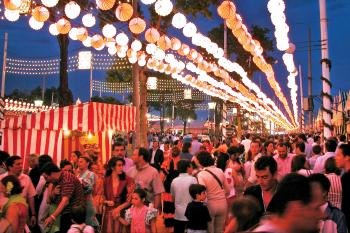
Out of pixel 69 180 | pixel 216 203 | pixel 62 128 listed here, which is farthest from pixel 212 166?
pixel 62 128

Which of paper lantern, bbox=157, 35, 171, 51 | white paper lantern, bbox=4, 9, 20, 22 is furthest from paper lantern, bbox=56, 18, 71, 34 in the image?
paper lantern, bbox=157, 35, 171, 51

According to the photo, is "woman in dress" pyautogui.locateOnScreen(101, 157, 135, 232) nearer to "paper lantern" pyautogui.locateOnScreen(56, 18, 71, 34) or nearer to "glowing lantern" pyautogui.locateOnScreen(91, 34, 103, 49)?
"paper lantern" pyautogui.locateOnScreen(56, 18, 71, 34)

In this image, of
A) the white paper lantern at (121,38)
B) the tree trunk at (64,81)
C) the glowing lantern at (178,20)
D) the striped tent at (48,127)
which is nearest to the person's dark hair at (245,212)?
the striped tent at (48,127)

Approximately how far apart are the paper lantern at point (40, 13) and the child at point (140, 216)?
20.0ft

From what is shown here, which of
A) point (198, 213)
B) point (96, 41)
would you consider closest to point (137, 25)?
point (96, 41)

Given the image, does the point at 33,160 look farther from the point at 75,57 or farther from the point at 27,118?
the point at 75,57

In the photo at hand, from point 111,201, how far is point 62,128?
224 inches

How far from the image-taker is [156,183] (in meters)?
7.37

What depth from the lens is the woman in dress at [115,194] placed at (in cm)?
662

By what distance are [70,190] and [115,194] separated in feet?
2.65

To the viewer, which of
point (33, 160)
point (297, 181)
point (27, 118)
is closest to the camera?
point (297, 181)

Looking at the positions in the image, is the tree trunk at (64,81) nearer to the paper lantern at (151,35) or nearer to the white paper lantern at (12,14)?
the paper lantern at (151,35)

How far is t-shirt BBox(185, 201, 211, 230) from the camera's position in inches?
245

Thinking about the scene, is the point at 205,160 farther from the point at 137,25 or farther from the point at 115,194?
the point at 137,25
